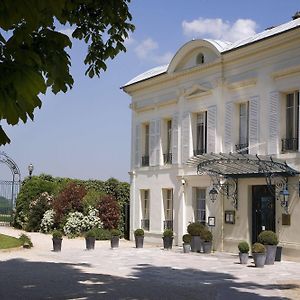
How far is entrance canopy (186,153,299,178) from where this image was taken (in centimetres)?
1861

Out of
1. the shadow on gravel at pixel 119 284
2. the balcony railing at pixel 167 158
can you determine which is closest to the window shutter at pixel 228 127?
the balcony railing at pixel 167 158

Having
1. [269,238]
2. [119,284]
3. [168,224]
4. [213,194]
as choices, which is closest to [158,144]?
[168,224]

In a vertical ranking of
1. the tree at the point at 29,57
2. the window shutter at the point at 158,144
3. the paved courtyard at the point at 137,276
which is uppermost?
the window shutter at the point at 158,144

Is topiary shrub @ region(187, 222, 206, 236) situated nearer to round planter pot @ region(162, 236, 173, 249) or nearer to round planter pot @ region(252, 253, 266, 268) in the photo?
round planter pot @ region(162, 236, 173, 249)

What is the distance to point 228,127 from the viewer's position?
21.7m

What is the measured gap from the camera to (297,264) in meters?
17.7

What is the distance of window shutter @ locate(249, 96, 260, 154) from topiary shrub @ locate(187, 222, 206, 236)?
3572mm

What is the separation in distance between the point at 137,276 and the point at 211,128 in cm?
928

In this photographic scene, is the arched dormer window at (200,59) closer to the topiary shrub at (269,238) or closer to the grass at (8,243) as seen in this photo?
the topiary shrub at (269,238)

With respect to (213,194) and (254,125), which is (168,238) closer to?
(213,194)

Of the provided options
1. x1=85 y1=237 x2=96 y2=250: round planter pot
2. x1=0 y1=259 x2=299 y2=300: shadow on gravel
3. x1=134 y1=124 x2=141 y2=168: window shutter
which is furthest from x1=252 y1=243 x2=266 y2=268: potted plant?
x1=134 y1=124 x2=141 y2=168: window shutter

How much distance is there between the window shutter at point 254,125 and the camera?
20227mm

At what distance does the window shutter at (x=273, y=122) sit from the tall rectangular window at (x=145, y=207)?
29.4 feet

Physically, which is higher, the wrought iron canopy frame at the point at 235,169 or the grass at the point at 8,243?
the wrought iron canopy frame at the point at 235,169
